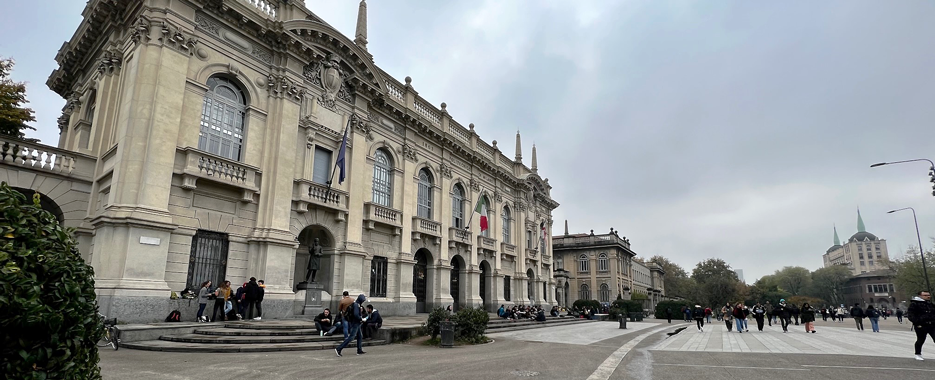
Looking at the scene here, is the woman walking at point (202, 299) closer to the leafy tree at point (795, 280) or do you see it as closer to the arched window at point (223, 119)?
the arched window at point (223, 119)

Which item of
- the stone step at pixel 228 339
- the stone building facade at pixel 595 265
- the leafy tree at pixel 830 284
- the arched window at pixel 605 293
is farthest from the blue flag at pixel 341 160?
the leafy tree at pixel 830 284

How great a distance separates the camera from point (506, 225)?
1435 inches

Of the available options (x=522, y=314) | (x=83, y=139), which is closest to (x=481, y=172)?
(x=522, y=314)

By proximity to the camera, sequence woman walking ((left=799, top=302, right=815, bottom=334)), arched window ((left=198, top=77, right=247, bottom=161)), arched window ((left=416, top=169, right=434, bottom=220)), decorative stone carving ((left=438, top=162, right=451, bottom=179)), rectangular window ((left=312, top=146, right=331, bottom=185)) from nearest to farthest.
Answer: arched window ((left=198, top=77, right=247, bottom=161)), rectangular window ((left=312, top=146, right=331, bottom=185)), woman walking ((left=799, top=302, right=815, bottom=334)), arched window ((left=416, top=169, right=434, bottom=220)), decorative stone carving ((left=438, top=162, right=451, bottom=179))

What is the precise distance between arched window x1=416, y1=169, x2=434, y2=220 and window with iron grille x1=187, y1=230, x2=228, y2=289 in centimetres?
1178

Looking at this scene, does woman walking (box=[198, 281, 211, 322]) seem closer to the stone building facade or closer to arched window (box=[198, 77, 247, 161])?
arched window (box=[198, 77, 247, 161])

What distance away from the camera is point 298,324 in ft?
46.2

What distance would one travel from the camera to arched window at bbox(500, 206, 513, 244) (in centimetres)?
3607

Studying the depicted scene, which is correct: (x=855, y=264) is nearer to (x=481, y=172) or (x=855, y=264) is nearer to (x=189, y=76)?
(x=481, y=172)

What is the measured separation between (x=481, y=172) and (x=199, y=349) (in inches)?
923

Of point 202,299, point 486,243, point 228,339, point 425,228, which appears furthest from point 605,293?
point 228,339

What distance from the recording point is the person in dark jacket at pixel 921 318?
10.2m

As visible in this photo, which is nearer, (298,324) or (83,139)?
(298,324)

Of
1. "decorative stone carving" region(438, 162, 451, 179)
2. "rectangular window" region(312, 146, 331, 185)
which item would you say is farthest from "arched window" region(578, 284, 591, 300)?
"rectangular window" region(312, 146, 331, 185)
